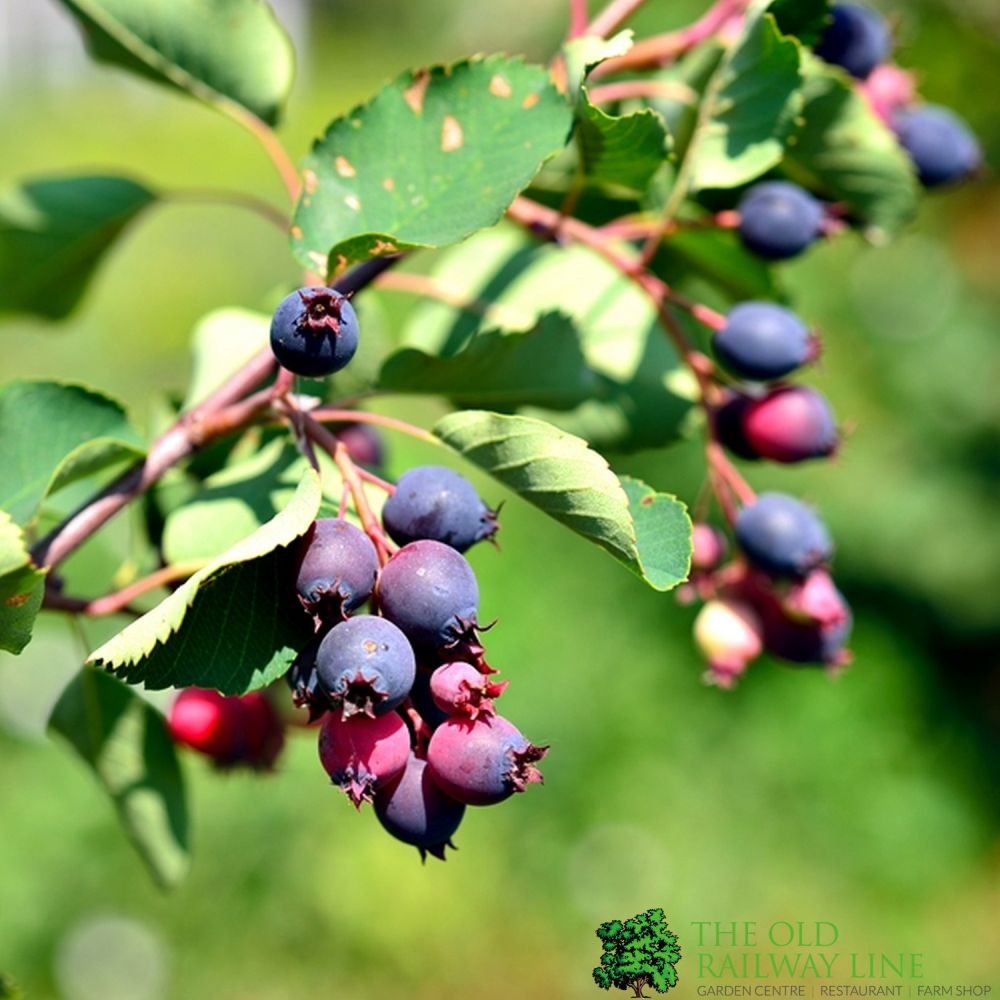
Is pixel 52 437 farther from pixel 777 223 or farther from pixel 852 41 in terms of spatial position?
pixel 852 41

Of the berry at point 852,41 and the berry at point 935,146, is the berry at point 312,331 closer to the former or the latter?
the berry at point 852,41

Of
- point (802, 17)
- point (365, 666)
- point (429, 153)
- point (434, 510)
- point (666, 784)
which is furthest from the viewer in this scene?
point (666, 784)

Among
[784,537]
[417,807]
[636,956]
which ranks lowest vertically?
[636,956]

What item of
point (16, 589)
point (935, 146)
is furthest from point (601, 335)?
point (16, 589)

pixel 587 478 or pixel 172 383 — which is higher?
pixel 587 478

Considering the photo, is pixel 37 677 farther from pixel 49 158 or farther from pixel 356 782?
pixel 49 158

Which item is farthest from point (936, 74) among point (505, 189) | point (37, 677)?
point (505, 189)
